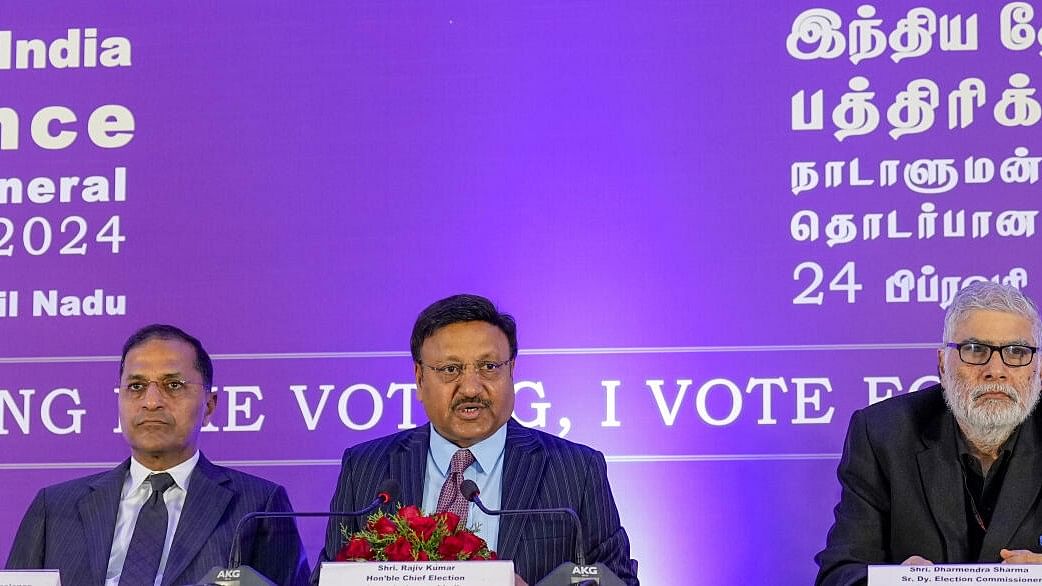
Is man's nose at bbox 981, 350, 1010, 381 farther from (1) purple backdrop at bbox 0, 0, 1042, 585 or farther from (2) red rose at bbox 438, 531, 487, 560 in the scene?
(2) red rose at bbox 438, 531, 487, 560

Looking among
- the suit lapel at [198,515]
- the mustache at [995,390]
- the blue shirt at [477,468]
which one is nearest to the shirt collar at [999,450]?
the mustache at [995,390]

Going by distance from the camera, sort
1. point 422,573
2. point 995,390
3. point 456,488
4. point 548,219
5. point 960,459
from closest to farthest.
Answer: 1. point 422,573
2. point 995,390
3. point 960,459
4. point 456,488
5. point 548,219

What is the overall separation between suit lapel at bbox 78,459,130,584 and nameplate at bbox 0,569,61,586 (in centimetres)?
83

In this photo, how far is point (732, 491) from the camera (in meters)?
4.78

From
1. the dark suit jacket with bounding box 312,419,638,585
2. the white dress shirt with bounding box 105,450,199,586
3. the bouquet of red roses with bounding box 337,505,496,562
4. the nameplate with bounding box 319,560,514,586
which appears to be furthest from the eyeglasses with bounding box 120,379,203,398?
the nameplate with bounding box 319,560,514,586

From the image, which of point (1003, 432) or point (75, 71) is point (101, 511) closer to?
point (75, 71)

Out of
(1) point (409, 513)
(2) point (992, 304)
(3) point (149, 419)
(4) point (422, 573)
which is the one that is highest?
(2) point (992, 304)

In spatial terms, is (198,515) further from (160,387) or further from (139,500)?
(160,387)

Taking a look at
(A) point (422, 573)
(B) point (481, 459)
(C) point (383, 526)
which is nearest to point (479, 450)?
(B) point (481, 459)

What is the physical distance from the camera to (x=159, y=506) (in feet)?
13.9

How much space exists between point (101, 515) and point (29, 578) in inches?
38.0

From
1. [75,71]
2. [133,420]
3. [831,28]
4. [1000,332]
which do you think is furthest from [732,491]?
[75,71]

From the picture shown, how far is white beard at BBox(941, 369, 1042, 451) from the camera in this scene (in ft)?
12.7

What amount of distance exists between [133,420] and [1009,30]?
10.2 ft
